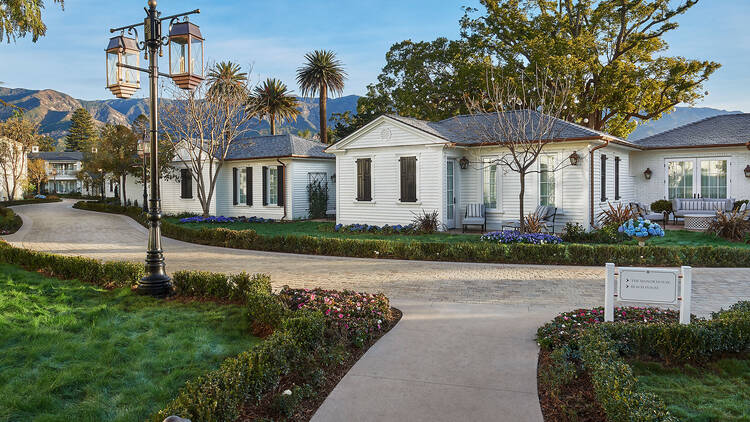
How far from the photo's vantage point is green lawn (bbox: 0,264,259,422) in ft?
13.1

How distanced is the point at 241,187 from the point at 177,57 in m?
17.0

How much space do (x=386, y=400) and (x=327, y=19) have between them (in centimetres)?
1688

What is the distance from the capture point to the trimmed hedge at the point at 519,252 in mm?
10555

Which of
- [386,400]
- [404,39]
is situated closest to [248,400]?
[386,400]

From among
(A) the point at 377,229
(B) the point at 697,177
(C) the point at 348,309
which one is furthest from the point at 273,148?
(C) the point at 348,309

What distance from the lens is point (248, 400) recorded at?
3.97 metres

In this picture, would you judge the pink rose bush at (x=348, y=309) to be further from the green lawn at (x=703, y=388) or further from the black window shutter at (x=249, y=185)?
the black window shutter at (x=249, y=185)

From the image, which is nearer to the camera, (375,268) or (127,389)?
(127,389)

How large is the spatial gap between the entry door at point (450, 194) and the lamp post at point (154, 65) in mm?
10369

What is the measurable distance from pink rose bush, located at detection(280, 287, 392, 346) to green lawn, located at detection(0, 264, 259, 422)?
76cm

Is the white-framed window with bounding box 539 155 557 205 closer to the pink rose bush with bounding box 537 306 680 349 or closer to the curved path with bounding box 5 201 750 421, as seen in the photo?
the curved path with bounding box 5 201 750 421

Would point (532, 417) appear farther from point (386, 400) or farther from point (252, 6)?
point (252, 6)

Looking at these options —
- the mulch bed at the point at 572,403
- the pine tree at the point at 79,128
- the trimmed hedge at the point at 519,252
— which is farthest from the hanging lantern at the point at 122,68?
the pine tree at the point at 79,128

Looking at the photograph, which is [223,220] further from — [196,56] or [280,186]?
[196,56]
